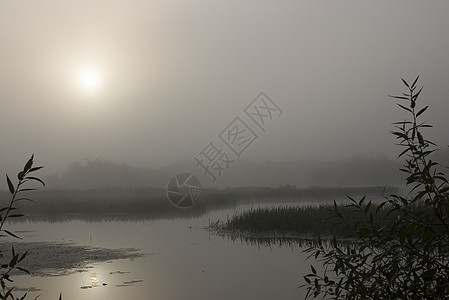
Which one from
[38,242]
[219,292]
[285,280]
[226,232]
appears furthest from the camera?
[226,232]

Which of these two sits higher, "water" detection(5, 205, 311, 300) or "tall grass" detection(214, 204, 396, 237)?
"tall grass" detection(214, 204, 396, 237)

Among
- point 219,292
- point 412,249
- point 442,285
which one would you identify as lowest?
point 219,292

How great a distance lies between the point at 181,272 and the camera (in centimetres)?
934

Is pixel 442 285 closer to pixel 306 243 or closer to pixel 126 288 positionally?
pixel 126 288

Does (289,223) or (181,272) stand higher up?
(289,223)

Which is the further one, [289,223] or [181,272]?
[289,223]

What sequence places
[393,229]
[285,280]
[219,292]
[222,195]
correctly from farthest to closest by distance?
1. [222,195]
2. [285,280]
3. [219,292]
4. [393,229]

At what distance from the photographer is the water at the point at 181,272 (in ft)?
25.2

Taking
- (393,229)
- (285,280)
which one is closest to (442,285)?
(393,229)

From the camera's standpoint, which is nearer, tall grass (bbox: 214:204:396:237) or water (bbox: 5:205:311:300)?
water (bbox: 5:205:311:300)

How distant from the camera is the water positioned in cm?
770

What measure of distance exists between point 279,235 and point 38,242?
6132 millimetres

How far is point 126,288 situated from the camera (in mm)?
8016

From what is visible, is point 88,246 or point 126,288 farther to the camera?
point 88,246
